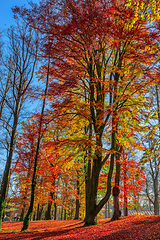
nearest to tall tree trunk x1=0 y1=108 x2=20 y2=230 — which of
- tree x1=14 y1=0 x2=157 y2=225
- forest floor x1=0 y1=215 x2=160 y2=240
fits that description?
forest floor x1=0 y1=215 x2=160 y2=240

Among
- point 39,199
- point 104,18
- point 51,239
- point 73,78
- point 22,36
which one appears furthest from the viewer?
point 39,199

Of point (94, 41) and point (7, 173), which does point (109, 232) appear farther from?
point (94, 41)

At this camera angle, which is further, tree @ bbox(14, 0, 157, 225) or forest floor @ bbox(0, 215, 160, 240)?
tree @ bbox(14, 0, 157, 225)

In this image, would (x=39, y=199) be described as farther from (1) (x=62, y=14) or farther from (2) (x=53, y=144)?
(1) (x=62, y=14)

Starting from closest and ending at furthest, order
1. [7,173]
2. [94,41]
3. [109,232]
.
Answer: [109,232] → [94,41] → [7,173]

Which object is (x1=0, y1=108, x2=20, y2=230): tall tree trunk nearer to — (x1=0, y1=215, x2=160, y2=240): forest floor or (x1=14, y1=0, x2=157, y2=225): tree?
(x1=0, y1=215, x2=160, y2=240): forest floor

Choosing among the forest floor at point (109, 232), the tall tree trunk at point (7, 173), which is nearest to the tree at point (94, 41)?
the forest floor at point (109, 232)

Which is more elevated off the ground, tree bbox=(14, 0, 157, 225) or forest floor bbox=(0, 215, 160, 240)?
tree bbox=(14, 0, 157, 225)

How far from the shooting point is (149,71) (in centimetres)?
682

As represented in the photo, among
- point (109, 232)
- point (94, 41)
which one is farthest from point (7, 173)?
point (94, 41)

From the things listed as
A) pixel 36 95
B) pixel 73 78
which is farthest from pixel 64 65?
pixel 36 95

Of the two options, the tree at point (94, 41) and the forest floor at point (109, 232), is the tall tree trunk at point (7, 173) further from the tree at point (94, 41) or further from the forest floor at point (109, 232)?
the tree at point (94, 41)

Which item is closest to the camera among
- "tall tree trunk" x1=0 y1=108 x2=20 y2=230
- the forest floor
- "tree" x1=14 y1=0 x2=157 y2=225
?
the forest floor

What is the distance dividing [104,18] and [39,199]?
13.3 meters
